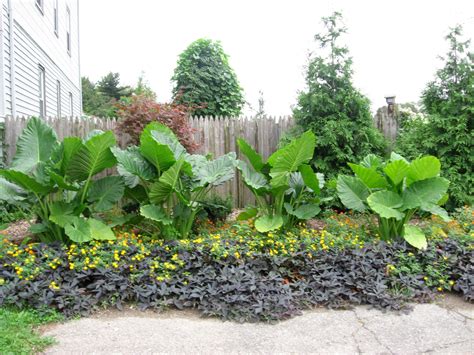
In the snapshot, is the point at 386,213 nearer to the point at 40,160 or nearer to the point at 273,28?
the point at 40,160

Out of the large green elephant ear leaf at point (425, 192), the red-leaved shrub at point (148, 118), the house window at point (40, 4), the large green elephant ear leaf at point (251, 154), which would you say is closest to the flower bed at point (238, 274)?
the large green elephant ear leaf at point (425, 192)

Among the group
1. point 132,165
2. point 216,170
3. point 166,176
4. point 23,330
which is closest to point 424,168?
point 216,170

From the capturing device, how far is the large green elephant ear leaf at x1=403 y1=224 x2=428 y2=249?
4.11m

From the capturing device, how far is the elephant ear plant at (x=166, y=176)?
14.5 ft

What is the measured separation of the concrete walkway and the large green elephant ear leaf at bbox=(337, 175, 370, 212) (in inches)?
56.0

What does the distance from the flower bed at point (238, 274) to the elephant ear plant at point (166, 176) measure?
1.90ft

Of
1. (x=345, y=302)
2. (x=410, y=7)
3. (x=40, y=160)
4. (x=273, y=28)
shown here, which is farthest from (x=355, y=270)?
(x=273, y=28)

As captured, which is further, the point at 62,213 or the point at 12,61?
the point at 12,61

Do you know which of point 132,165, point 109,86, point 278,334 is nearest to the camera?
point 278,334

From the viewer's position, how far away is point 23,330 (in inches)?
113

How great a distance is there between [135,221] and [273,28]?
33.3 feet

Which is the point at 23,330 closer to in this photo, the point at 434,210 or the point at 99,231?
the point at 99,231

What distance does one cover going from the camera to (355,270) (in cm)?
384

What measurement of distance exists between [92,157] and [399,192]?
3.35 meters
